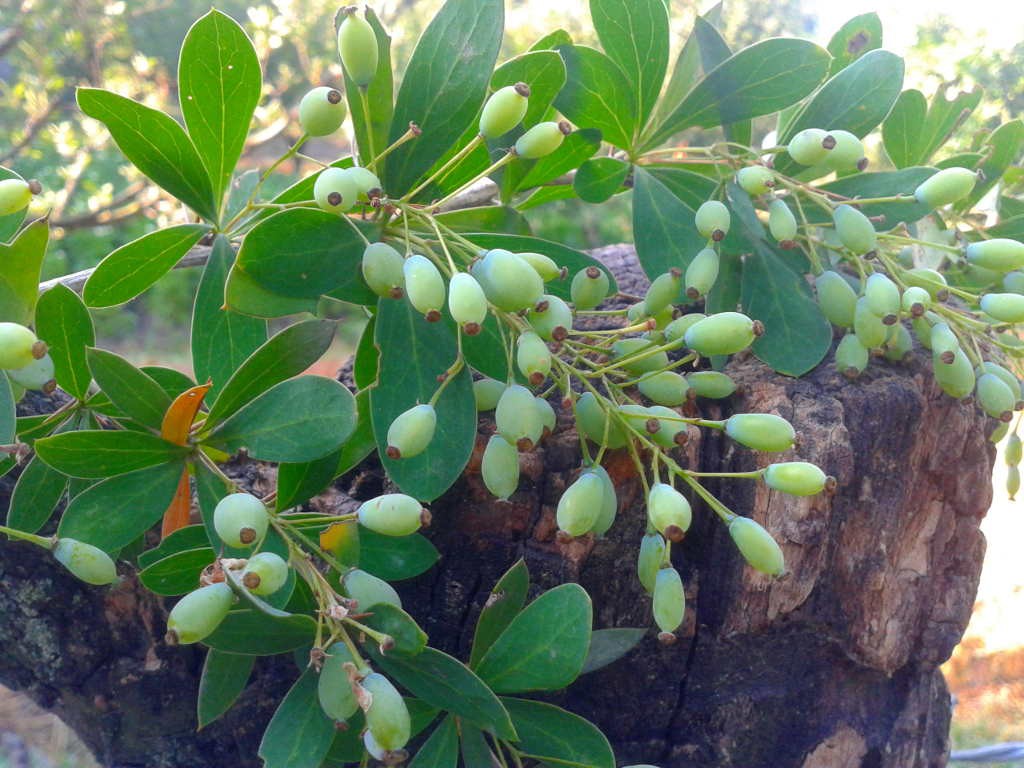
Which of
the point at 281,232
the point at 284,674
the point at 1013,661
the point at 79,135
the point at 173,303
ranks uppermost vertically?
the point at 281,232

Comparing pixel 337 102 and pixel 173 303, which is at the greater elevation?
pixel 337 102

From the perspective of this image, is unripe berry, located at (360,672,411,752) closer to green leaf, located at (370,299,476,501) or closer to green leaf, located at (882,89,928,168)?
green leaf, located at (370,299,476,501)

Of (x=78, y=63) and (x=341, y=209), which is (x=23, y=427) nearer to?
(x=341, y=209)

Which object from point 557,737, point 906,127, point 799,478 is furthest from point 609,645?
point 906,127

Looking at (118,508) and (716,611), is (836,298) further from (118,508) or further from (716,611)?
(118,508)

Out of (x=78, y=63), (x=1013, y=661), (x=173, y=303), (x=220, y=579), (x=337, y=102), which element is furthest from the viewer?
(x=173, y=303)

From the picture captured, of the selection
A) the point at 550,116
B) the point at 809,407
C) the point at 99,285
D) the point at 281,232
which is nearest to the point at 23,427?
the point at 99,285

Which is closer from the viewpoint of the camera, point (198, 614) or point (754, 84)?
point (198, 614)

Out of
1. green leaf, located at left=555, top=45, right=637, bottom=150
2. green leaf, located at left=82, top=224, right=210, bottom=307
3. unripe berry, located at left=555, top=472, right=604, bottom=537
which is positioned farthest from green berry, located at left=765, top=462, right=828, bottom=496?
green leaf, located at left=82, top=224, right=210, bottom=307
